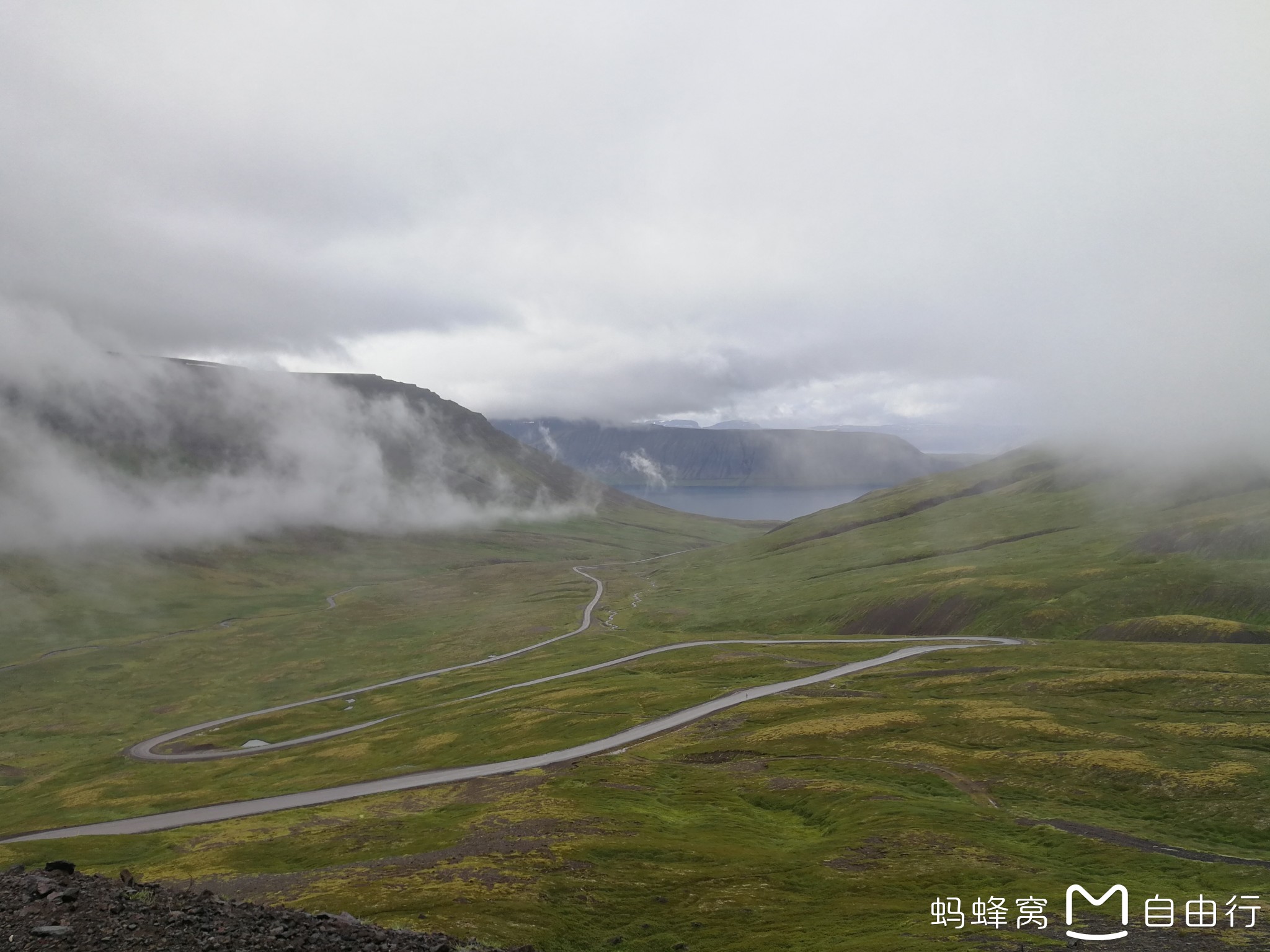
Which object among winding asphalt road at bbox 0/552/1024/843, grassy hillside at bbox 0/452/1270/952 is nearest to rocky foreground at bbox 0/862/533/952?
grassy hillside at bbox 0/452/1270/952

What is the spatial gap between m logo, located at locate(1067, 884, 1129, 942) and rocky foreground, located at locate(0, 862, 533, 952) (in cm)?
2979

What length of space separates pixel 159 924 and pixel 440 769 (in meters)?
62.9

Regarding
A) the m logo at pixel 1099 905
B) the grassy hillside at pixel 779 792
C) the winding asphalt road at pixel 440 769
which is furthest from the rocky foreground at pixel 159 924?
the winding asphalt road at pixel 440 769

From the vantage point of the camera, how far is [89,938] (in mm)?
26969

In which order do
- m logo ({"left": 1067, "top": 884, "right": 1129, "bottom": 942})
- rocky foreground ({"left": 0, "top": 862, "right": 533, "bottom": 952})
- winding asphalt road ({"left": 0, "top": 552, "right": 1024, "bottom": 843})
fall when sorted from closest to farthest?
rocky foreground ({"left": 0, "top": 862, "right": 533, "bottom": 952}) → m logo ({"left": 1067, "top": 884, "right": 1129, "bottom": 942}) → winding asphalt road ({"left": 0, "top": 552, "right": 1024, "bottom": 843})

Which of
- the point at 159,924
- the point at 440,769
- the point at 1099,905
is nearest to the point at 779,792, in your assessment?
the point at 1099,905

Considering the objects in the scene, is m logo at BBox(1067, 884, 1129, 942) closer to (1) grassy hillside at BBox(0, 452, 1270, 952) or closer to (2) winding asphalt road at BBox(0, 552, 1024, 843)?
(1) grassy hillside at BBox(0, 452, 1270, 952)

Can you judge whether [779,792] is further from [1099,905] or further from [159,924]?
[159,924]

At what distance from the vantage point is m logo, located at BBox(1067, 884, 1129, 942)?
35.0 meters

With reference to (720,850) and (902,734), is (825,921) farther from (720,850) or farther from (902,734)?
(902,734)

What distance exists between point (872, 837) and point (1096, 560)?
6443 inches

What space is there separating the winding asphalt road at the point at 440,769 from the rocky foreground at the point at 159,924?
164 feet

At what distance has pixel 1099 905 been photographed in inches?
1599

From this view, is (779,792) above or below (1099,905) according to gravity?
below
